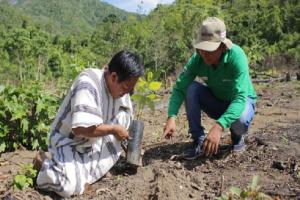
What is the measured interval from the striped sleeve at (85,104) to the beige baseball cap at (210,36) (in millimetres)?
786

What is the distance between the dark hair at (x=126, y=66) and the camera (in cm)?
267

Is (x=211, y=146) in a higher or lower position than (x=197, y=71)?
lower

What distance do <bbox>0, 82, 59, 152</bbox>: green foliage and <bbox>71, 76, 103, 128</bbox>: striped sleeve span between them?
52.3 inches

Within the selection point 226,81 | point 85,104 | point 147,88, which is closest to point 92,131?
point 85,104

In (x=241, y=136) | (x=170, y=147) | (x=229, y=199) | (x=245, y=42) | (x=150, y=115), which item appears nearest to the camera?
(x=229, y=199)

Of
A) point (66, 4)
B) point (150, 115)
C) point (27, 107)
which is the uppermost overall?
point (66, 4)

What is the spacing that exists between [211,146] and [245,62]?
72 centimetres

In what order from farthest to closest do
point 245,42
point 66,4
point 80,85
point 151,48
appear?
point 66,4, point 245,42, point 151,48, point 80,85

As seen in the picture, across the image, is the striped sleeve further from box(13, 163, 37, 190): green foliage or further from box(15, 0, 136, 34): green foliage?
box(15, 0, 136, 34): green foliage

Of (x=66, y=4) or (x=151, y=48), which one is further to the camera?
(x=66, y=4)

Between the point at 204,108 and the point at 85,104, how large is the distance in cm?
121

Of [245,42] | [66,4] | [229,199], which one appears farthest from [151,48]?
[66,4]

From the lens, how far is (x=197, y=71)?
3.44 m

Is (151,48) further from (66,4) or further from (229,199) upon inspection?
(66,4)
